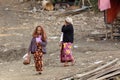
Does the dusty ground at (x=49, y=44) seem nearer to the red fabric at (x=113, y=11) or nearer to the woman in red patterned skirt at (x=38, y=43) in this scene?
the woman in red patterned skirt at (x=38, y=43)

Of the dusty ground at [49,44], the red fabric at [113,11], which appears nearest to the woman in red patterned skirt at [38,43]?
the dusty ground at [49,44]

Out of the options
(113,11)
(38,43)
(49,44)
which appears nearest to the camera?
(38,43)

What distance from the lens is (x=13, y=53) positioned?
48.2 ft

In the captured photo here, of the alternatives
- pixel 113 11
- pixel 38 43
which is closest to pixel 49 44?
pixel 113 11

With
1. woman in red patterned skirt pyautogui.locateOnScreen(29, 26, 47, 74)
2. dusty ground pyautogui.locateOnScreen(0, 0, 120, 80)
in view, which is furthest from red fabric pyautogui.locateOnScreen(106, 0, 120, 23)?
woman in red patterned skirt pyautogui.locateOnScreen(29, 26, 47, 74)

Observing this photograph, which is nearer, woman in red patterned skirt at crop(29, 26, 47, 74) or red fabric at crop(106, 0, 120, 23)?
woman in red patterned skirt at crop(29, 26, 47, 74)

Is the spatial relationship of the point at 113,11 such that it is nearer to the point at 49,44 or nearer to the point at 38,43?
the point at 49,44

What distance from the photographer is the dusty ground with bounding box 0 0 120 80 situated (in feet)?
37.4

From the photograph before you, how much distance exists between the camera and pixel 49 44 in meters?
15.5

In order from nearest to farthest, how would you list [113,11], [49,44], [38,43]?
[38,43] → [49,44] → [113,11]

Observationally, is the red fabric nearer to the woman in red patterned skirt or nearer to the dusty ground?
the dusty ground

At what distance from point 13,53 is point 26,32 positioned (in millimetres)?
3664

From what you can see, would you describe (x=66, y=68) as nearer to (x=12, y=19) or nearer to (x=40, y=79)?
(x=40, y=79)

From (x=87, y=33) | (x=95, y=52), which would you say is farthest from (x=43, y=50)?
(x=87, y=33)
